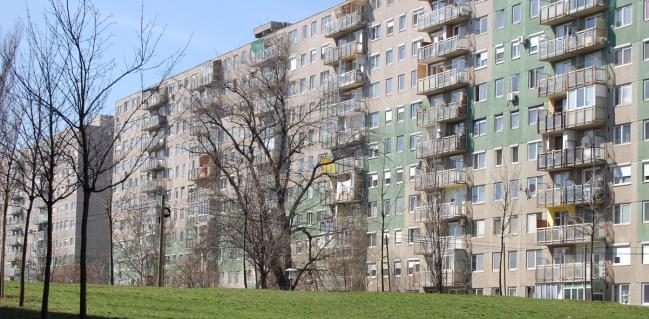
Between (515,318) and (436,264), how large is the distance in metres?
42.5

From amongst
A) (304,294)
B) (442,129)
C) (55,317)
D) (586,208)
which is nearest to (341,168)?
(442,129)

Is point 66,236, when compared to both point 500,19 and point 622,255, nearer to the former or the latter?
point 500,19

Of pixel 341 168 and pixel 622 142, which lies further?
pixel 341 168

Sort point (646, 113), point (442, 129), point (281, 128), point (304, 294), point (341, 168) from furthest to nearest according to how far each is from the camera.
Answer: point (341, 168) < point (442, 129) < point (281, 128) < point (646, 113) < point (304, 294)

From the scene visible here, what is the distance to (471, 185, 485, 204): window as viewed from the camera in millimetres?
86188

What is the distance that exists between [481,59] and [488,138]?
20.0ft

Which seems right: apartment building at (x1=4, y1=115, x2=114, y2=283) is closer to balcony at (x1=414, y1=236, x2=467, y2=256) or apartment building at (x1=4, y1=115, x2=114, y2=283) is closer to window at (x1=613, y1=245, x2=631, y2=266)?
balcony at (x1=414, y1=236, x2=467, y2=256)

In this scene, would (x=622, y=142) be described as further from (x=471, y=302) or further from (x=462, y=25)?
(x=471, y=302)

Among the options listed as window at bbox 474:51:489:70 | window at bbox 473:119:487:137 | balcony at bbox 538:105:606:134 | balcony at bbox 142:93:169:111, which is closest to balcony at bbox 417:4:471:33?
window at bbox 474:51:489:70

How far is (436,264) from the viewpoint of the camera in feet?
276

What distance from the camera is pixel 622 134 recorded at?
72.9 m

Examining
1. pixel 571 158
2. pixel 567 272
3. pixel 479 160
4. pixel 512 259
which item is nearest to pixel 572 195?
pixel 571 158

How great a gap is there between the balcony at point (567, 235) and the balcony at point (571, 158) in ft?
13.0

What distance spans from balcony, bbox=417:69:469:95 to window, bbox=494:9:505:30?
492 centimetres
